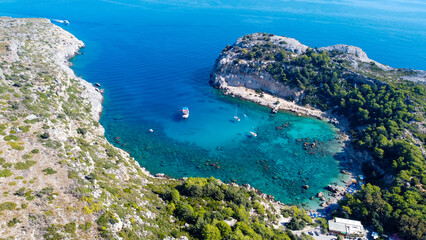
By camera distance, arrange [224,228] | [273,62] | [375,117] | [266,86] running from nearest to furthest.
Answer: [224,228], [375,117], [266,86], [273,62]

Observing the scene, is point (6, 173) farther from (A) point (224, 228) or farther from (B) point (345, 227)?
(B) point (345, 227)

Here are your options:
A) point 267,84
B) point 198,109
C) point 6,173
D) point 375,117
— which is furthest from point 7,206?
point 375,117

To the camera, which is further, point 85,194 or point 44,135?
point 44,135

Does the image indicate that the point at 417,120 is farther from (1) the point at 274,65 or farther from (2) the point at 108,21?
(2) the point at 108,21

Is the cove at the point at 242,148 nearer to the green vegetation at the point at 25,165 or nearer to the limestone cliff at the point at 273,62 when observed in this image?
A: the limestone cliff at the point at 273,62

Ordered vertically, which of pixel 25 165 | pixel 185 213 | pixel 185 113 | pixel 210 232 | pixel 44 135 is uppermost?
pixel 44 135

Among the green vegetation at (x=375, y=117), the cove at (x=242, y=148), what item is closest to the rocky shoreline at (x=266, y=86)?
the green vegetation at (x=375, y=117)

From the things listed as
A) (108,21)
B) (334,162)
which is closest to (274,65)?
(334,162)
